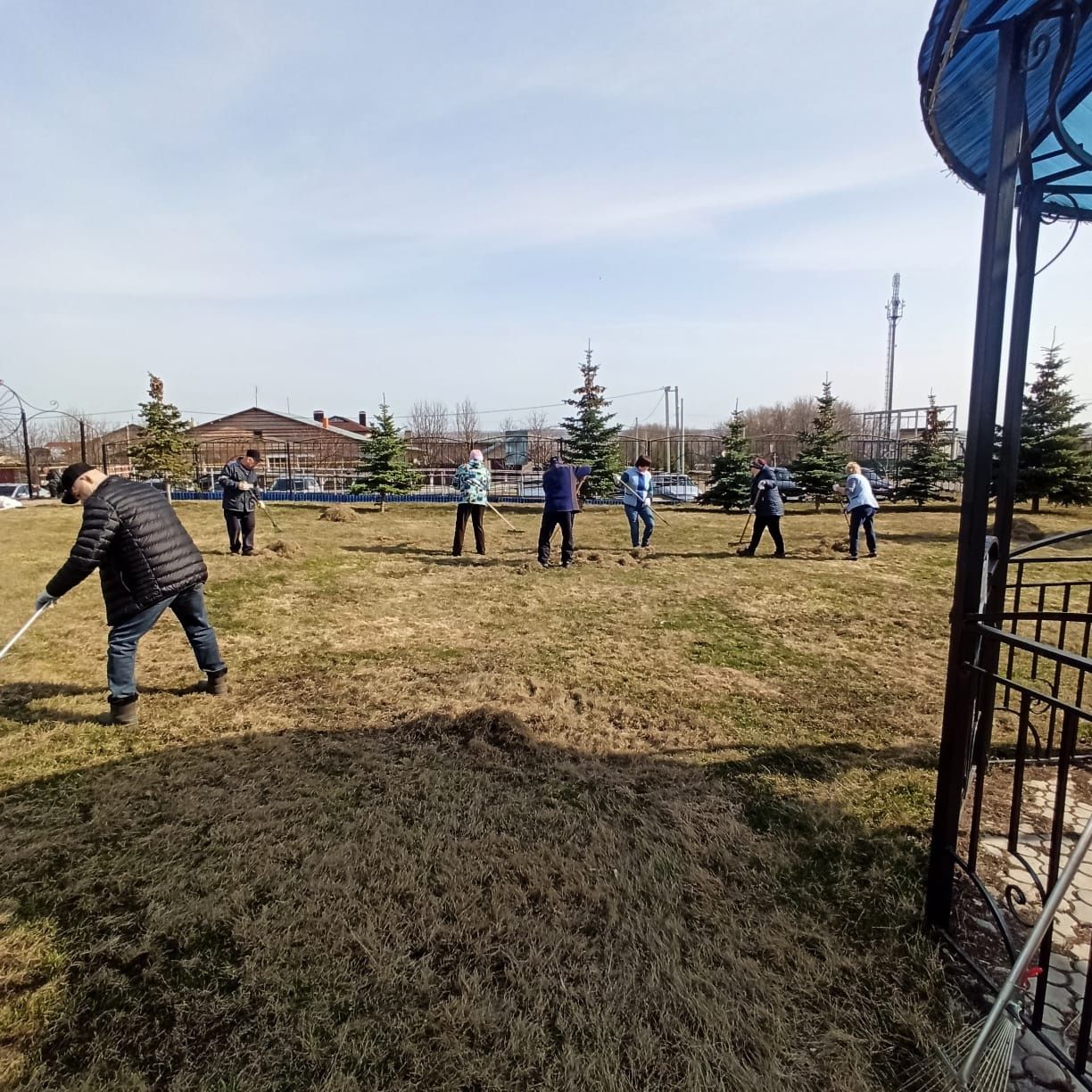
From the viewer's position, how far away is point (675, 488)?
22.8 meters

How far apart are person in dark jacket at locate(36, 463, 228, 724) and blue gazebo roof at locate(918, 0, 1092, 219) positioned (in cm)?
440

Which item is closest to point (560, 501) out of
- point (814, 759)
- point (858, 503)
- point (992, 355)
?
point (858, 503)

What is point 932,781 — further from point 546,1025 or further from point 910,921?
point 546,1025

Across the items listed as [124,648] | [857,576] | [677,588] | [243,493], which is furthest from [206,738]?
[857,576]

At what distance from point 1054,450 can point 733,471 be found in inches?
317

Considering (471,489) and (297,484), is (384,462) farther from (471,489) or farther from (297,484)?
(471,489)

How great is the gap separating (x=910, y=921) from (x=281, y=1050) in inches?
84.3

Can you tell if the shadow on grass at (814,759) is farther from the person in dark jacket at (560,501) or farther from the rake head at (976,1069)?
the person in dark jacket at (560,501)

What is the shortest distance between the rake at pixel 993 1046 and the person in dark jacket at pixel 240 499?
9.30 m

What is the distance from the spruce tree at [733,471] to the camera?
18672mm

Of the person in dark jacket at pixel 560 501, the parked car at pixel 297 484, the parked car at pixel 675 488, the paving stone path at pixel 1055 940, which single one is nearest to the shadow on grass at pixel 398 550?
the person in dark jacket at pixel 560 501

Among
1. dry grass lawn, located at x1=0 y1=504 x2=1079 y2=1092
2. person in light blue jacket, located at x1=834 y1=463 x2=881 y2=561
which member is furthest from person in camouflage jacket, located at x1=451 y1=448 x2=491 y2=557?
person in light blue jacket, located at x1=834 y1=463 x2=881 y2=561

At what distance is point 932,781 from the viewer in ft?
10.6

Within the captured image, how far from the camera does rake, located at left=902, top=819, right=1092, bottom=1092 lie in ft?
4.77
